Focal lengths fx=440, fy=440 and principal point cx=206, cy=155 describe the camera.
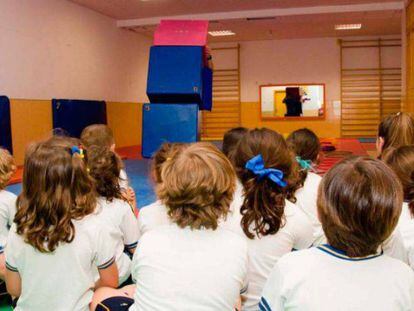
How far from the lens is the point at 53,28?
7.42 meters

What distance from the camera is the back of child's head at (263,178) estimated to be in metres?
1.48

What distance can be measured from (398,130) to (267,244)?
1.39 m

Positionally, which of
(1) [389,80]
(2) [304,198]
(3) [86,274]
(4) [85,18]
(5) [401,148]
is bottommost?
(3) [86,274]

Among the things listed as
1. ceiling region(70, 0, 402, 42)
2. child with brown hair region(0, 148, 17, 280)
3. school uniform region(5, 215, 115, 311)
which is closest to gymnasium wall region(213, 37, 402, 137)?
ceiling region(70, 0, 402, 42)

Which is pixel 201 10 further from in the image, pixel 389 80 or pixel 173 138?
pixel 389 80

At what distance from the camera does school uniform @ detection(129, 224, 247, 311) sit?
118 cm

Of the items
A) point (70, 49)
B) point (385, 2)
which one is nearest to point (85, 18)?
point (70, 49)

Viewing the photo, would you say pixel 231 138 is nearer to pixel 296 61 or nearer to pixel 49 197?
pixel 49 197

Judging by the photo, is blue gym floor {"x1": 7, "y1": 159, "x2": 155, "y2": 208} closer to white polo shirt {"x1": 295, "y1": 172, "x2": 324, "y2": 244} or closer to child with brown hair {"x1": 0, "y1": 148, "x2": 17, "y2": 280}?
child with brown hair {"x1": 0, "y1": 148, "x2": 17, "y2": 280}

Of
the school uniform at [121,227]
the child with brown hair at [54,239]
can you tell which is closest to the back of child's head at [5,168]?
the school uniform at [121,227]

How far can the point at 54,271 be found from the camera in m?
1.42

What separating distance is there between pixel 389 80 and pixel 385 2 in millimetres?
3550

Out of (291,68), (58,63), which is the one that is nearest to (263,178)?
(58,63)

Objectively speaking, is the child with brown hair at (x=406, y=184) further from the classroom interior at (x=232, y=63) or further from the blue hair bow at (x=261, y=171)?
the classroom interior at (x=232, y=63)
